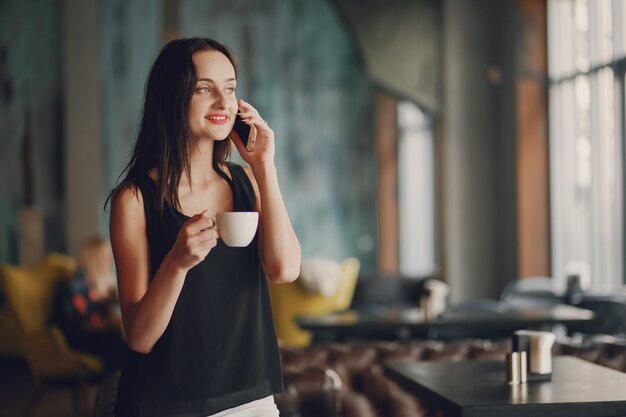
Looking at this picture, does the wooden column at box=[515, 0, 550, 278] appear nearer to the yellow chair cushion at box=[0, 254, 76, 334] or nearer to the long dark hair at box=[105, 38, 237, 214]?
the yellow chair cushion at box=[0, 254, 76, 334]

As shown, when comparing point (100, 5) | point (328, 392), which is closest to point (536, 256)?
point (100, 5)

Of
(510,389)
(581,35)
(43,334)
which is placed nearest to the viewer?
(510,389)

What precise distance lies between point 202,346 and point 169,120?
41 cm

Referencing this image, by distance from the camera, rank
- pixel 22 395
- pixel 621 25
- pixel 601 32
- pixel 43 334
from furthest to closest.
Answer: pixel 601 32 < pixel 621 25 < pixel 22 395 < pixel 43 334

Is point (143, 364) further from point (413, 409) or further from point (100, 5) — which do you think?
point (100, 5)

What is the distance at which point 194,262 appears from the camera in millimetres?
1402

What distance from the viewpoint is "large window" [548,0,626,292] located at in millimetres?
6617

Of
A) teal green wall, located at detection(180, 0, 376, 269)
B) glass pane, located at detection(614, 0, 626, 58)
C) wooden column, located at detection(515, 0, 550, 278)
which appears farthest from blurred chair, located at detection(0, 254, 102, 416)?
glass pane, located at detection(614, 0, 626, 58)

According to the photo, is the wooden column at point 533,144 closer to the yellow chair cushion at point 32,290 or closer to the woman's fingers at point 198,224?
the yellow chair cushion at point 32,290

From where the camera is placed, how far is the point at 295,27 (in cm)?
954

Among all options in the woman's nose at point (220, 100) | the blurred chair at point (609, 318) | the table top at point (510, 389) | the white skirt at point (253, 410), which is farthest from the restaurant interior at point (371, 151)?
the woman's nose at point (220, 100)

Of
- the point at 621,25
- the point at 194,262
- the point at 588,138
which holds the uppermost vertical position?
the point at 621,25

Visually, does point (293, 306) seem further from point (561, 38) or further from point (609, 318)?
point (561, 38)

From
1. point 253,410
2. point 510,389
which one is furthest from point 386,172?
point 253,410
